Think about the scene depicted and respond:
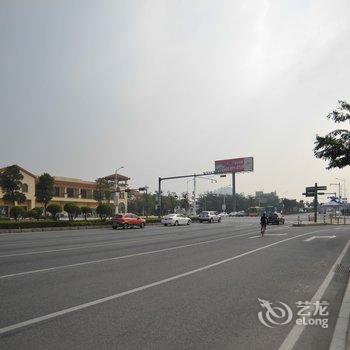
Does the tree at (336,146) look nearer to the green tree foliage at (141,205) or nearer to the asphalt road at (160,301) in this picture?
the asphalt road at (160,301)

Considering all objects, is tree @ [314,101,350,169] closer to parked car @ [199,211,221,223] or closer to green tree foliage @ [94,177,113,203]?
parked car @ [199,211,221,223]

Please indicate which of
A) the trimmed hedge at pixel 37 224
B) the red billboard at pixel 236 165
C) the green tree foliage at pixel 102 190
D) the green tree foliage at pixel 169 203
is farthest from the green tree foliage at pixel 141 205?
the trimmed hedge at pixel 37 224

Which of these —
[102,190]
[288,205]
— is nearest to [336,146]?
[102,190]

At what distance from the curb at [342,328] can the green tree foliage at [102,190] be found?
85047mm

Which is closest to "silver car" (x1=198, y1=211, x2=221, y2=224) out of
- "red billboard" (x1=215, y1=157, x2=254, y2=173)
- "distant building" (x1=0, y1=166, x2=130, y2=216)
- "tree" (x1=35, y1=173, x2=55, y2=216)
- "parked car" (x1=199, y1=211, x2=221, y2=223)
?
"parked car" (x1=199, y1=211, x2=221, y2=223)

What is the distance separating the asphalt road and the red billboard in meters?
84.0

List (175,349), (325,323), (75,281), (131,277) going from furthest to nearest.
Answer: (131,277) → (75,281) → (325,323) → (175,349)

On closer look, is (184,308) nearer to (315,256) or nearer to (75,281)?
(75,281)

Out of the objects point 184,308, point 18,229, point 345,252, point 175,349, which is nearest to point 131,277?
point 184,308

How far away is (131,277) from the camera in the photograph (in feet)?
38.5

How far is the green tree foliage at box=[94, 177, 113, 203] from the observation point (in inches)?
3647

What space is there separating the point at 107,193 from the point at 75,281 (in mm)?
81893

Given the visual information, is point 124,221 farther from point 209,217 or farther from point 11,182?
point 11,182

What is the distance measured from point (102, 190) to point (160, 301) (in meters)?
85.5
